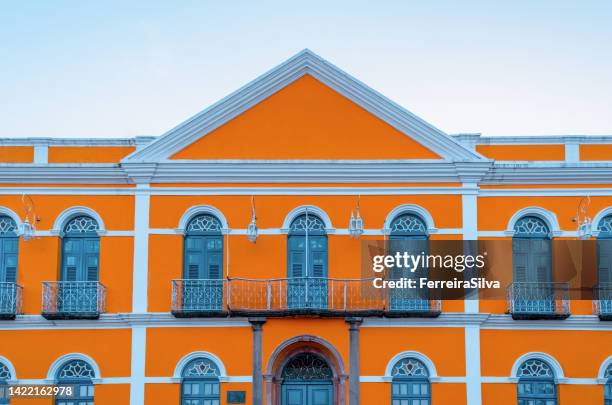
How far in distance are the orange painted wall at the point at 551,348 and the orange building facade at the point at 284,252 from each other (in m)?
0.05

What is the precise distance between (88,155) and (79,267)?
285 centimetres

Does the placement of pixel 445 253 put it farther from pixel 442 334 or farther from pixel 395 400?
pixel 395 400

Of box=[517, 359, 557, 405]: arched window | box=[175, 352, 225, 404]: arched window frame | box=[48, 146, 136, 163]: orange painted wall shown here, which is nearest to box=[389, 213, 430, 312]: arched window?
box=[517, 359, 557, 405]: arched window

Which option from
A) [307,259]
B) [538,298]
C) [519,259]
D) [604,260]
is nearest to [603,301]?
[604,260]


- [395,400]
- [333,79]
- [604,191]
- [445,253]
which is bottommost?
[395,400]

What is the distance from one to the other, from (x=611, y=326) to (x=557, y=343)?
1402 mm

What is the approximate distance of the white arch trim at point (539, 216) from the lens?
25359mm

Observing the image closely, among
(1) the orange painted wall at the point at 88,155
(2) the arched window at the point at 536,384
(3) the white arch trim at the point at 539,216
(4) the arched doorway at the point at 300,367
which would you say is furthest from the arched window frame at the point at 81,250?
(2) the arched window at the point at 536,384

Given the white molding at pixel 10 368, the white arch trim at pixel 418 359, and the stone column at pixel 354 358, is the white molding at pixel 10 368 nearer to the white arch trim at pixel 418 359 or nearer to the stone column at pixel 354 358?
the stone column at pixel 354 358

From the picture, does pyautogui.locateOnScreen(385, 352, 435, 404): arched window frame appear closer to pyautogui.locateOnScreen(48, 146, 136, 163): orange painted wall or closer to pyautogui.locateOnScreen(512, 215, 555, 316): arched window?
pyautogui.locateOnScreen(512, 215, 555, 316): arched window

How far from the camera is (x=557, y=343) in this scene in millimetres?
24672

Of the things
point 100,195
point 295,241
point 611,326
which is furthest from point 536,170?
point 100,195

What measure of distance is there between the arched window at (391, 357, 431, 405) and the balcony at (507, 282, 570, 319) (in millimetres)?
2631

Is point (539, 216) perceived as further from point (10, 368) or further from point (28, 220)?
point (10, 368)
